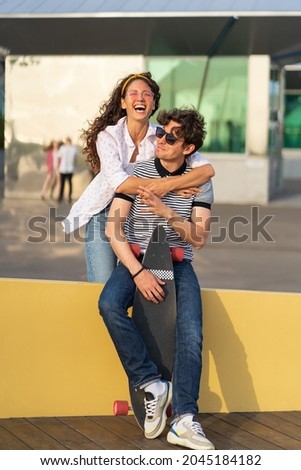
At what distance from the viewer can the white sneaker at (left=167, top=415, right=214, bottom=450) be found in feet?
15.1

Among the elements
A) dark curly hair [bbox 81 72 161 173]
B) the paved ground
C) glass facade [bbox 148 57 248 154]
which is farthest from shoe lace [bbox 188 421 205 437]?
glass facade [bbox 148 57 248 154]

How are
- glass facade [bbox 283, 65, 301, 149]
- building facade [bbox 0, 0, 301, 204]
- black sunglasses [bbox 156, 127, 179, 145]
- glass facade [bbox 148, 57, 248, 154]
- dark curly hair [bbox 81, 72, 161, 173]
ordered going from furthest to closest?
1. glass facade [bbox 283, 65, 301, 149]
2. glass facade [bbox 148, 57, 248, 154]
3. building facade [bbox 0, 0, 301, 204]
4. dark curly hair [bbox 81, 72, 161, 173]
5. black sunglasses [bbox 156, 127, 179, 145]

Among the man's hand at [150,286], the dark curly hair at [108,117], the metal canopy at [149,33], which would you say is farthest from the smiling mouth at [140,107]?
the metal canopy at [149,33]

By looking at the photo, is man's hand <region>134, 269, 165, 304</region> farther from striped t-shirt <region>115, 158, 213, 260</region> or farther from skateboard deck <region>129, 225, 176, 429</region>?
striped t-shirt <region>115, 158, 213, 260</region>

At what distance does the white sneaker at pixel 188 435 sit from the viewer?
461cm

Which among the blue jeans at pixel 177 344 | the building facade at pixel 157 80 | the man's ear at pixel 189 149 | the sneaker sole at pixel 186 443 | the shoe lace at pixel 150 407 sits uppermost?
the building facade at pixel 157 80

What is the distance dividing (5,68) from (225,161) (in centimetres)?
544

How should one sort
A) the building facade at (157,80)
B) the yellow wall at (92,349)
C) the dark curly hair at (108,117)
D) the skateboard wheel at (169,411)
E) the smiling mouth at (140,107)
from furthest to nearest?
the building facade at (157,80)
the dark curly hair at (108,117)
the smiling mouth at (140,107)
the yellow wall at (92,349)
the skateboard wheel at (169,411)

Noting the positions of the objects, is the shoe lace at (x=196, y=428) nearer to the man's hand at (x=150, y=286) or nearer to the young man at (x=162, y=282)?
the young man at (x=162, y=282)

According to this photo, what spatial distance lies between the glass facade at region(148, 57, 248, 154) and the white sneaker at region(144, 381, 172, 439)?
63.7 feet

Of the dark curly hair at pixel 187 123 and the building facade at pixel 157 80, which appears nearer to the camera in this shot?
the dark curly hair at pixel 187 123

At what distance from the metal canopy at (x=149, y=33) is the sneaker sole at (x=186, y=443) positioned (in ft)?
56.5

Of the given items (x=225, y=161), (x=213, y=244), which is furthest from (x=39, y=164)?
(x=213, y=244)

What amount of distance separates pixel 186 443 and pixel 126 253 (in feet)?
3.11
